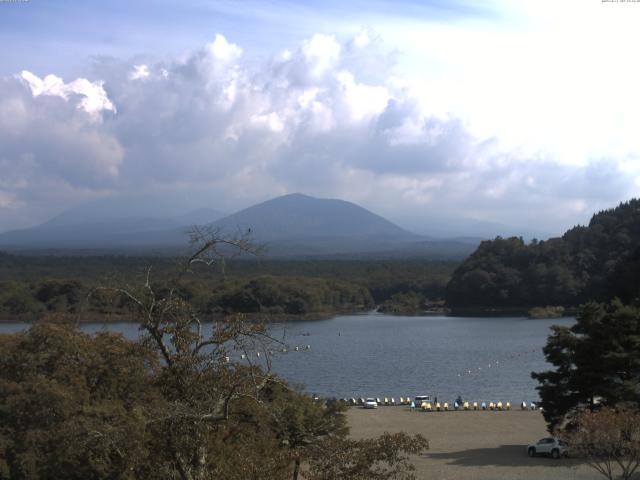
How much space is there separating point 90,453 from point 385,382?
928 inches

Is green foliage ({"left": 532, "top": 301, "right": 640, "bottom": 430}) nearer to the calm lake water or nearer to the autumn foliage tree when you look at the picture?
the calm lake water

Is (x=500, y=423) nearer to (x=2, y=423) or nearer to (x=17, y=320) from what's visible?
(x=2, y=423)

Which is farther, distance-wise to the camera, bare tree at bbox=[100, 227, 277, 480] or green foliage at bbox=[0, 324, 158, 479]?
green foliage at bbox=[0, 324, 158, 479]

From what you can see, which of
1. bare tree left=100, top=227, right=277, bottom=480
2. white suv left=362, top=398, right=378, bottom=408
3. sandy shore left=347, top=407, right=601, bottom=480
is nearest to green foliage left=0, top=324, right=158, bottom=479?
bare tree left=100, top=227, right=277, bottom=480

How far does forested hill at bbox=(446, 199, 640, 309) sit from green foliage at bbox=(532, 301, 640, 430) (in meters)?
42.7

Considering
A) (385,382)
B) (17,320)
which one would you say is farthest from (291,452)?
(17,320)

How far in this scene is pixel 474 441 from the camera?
18.5 metres

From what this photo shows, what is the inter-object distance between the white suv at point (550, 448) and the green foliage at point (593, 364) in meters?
0.46

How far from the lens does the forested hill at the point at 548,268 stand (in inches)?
2334

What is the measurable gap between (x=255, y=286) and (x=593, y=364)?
4090 centimetres

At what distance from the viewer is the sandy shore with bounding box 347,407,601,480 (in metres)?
14.5

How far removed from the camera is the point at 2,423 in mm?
10008

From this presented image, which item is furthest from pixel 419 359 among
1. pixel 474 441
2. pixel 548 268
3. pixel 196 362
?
pixel 196 362

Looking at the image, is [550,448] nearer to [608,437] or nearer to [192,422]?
[608,437]
